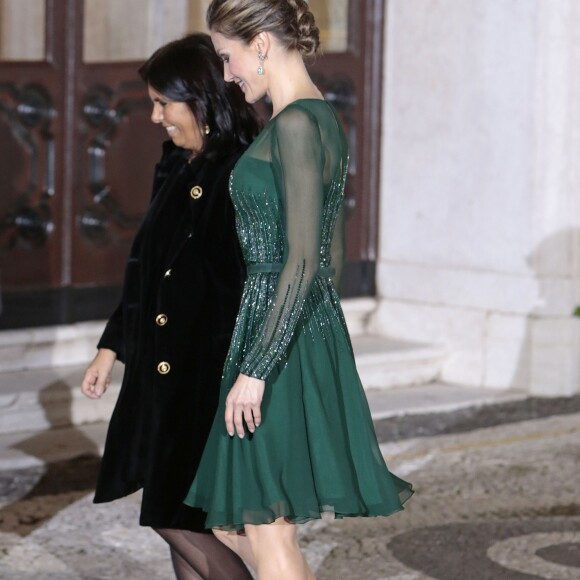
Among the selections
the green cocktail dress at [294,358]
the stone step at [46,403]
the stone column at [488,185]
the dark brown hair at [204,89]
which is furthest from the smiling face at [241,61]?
the stone column at [488,185]

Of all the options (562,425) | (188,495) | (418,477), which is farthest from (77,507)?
(562,425)

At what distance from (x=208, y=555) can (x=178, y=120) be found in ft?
3.74

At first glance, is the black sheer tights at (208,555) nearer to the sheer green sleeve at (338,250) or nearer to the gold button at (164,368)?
the gold button at (164,368)

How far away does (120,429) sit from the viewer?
Result: 3.85 m

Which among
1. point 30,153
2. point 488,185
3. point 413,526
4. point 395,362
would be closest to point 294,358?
point 413,526

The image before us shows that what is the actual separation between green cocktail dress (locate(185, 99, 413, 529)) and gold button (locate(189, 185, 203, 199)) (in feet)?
1.14

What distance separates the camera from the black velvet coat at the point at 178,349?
3750 mm

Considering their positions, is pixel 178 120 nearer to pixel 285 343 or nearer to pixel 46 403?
pixel 285 343

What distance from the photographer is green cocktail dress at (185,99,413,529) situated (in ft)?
10.8

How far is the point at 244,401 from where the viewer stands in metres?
3.30

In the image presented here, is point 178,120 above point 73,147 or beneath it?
above

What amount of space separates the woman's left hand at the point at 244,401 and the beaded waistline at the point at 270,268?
30cm

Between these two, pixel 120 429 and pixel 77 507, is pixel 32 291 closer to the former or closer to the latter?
pixel 77 507

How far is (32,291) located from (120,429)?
399 centimetres
